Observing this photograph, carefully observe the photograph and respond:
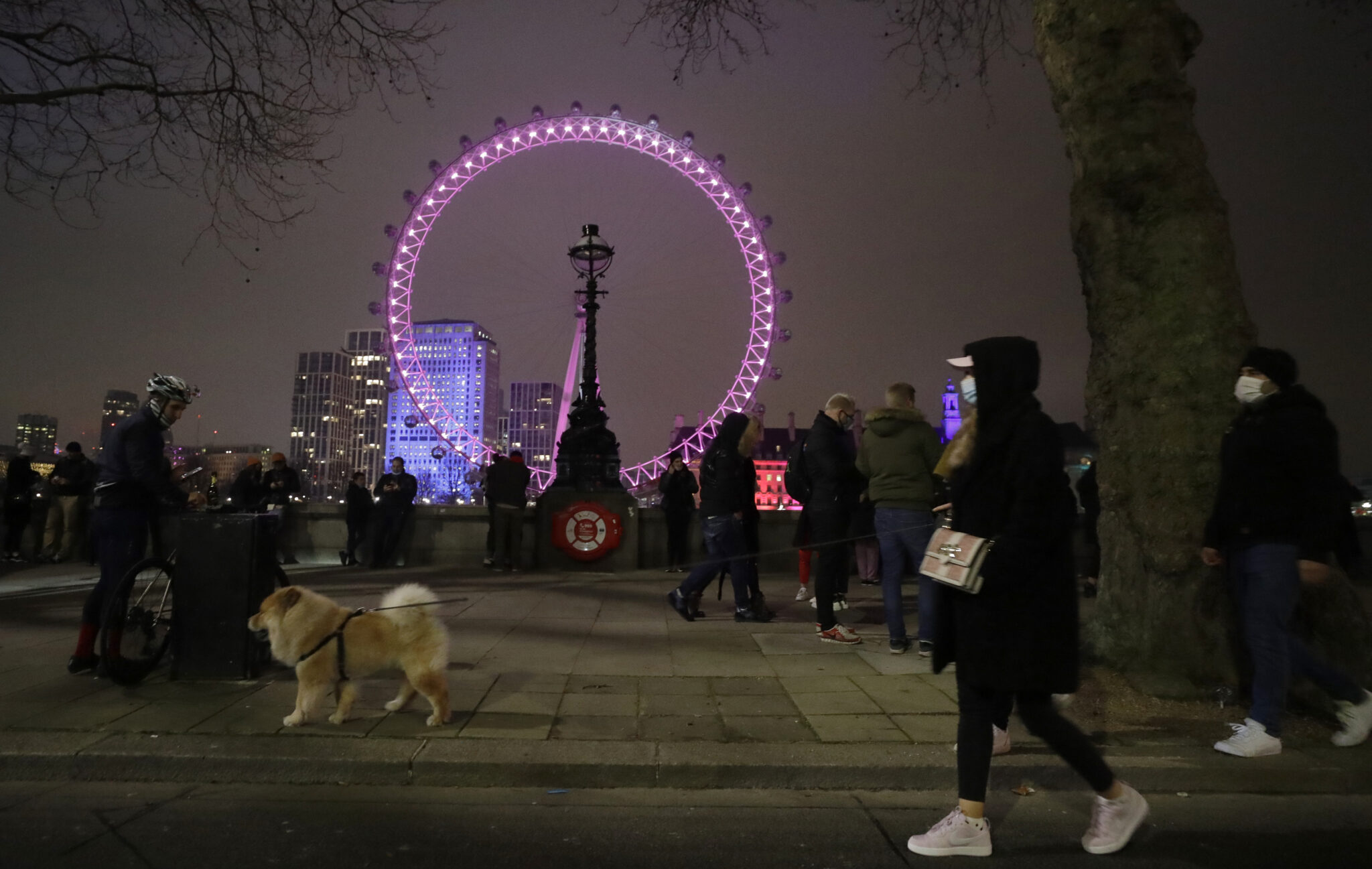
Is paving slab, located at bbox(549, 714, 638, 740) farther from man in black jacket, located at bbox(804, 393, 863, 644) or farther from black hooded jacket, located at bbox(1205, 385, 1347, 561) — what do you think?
black hooded jacket, located at bbox(1205, 385, 1347, 561)

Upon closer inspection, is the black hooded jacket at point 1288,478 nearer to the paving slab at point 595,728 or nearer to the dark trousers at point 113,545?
the paving slab at point 595,728

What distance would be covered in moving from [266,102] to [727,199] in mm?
17408

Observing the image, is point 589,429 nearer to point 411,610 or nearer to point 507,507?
point 507,507

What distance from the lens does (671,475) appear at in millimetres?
11414

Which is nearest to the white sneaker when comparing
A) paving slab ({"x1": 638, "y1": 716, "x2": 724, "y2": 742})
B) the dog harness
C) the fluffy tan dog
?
paving slab ({"x1": 638, "y1": 716, "x2": 724, "y2": 742})

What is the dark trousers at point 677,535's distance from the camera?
11.4 m

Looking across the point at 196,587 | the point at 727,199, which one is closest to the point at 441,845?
the point at 196,587

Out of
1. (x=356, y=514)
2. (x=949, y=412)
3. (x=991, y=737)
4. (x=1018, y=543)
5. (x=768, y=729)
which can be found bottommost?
(x=768, y=729)

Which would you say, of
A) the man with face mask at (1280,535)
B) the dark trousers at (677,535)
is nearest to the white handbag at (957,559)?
the man with face mask at (1280,535)

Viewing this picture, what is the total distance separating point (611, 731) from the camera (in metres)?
4.09

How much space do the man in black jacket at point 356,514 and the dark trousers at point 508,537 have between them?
187 centimetres

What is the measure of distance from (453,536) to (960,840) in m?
10.4

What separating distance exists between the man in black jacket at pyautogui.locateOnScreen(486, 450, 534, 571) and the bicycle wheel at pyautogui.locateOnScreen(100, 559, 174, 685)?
6164mm

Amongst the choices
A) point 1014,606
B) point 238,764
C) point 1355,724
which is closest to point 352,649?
point 238,764
